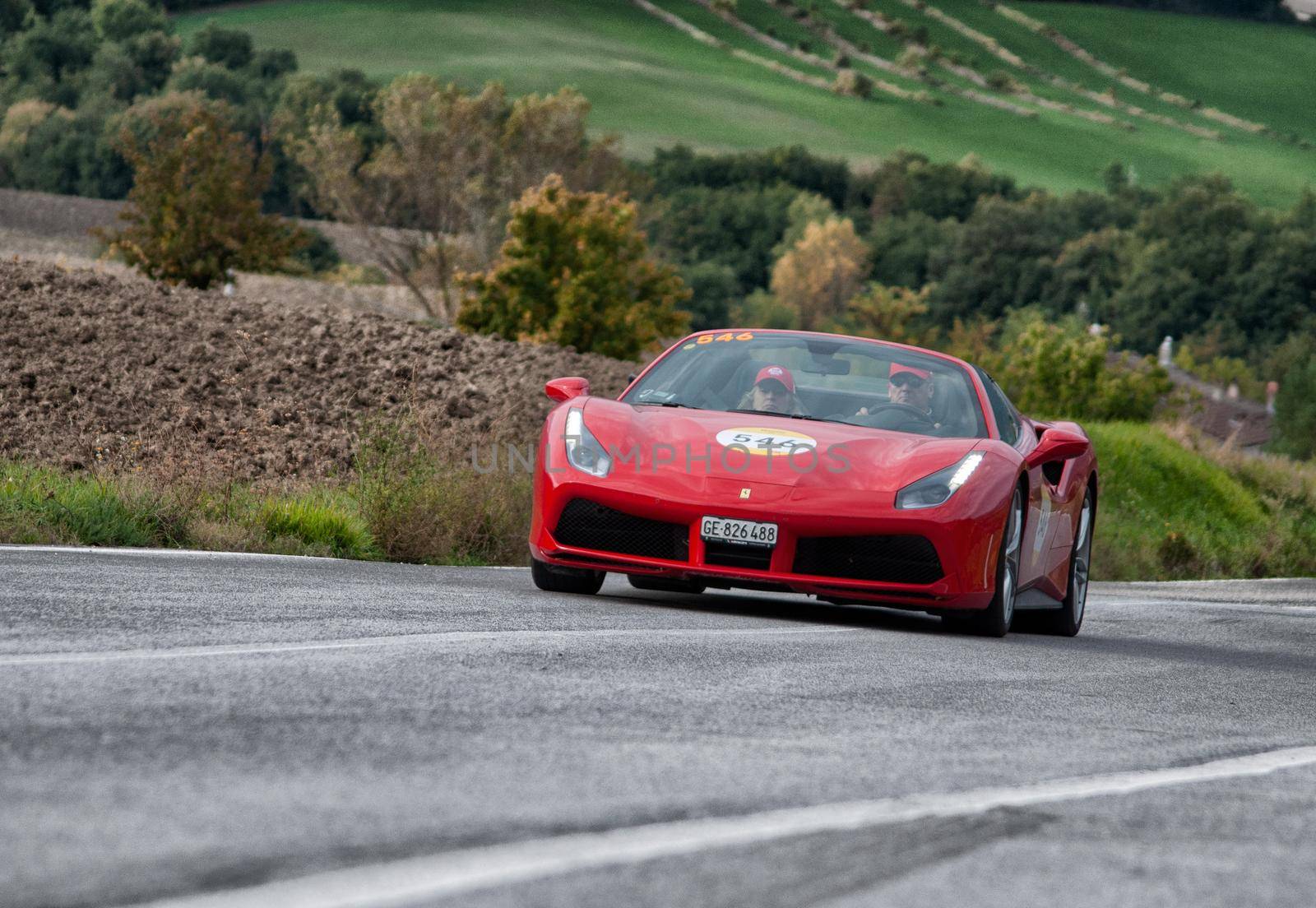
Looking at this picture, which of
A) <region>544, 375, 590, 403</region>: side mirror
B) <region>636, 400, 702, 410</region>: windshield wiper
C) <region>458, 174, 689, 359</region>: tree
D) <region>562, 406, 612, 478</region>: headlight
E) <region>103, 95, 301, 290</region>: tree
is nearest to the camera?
<region>562, 406, 612, 478</region>: headlight

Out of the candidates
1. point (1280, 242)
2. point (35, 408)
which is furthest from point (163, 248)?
point (1280, 242)

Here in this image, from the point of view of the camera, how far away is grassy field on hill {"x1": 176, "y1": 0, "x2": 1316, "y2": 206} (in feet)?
558

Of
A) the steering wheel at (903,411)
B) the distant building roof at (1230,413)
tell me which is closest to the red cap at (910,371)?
the steering wheel at (903,411)

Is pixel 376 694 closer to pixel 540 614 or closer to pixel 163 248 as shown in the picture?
pixel 540 614

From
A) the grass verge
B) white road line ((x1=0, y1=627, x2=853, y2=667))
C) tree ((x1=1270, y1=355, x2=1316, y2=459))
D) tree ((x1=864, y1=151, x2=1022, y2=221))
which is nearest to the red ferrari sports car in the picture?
white road line ((x1=0, y1=627, x2=853, y2=667))

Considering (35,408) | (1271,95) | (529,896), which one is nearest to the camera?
(529,896)

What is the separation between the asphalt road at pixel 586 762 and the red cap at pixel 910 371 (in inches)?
81.0

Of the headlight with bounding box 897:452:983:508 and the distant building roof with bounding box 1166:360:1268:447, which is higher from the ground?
the headlight with bounding box 897:452:983:508

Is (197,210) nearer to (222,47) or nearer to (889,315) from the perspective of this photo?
(889,315)

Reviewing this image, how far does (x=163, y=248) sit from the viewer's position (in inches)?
1953

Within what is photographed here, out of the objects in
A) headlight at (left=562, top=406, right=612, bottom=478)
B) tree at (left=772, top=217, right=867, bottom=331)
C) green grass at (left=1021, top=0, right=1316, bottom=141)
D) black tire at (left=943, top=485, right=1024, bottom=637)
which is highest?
headlight at (left=562, top=406, right=612, bottom=478)

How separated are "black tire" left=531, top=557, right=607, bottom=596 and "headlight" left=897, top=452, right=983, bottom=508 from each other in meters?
1.72

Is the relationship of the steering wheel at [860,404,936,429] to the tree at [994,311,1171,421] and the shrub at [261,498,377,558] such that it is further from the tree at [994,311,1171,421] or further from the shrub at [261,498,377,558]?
the tree at [994,311,1171,421]

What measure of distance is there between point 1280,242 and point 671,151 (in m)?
57.7
